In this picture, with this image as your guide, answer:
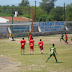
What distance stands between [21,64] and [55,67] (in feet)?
9.36

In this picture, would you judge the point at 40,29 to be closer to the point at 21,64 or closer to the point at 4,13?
the point at 21,64

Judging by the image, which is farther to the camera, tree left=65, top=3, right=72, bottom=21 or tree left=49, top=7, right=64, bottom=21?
tree left=49, top=7, right=64, bottom=21

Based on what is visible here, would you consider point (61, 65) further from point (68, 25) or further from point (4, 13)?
point (4, 13)

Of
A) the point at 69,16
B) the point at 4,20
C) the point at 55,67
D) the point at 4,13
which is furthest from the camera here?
the point at 4,13

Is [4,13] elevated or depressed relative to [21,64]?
elevated

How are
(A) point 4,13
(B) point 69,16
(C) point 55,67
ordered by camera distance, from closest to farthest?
(C) point 55,67 → (B) point 69,16 → (A) point 4,13

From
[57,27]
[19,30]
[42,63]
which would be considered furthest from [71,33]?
[42,63]

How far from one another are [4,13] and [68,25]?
258 feet

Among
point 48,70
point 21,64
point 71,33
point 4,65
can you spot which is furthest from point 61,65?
point 71,33

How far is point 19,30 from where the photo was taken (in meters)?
47.6

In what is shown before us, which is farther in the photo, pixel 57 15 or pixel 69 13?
pixel 57 15

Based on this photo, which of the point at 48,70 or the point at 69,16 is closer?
the point at 48,70

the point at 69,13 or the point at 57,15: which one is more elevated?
the point at 69,13

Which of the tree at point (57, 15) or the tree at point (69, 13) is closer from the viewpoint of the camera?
the tree at point (69, 13)
